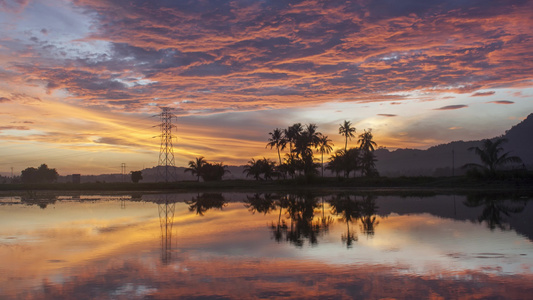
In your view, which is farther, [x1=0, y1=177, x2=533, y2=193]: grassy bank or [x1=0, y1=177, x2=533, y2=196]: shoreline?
[x1=0, y1=177, x2=533, y2=193]: grassy bank

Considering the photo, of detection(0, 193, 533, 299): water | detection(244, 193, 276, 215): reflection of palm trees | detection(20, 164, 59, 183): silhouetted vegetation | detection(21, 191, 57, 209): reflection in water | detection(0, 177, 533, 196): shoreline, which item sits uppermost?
detection(20, 164, 59, 183): silhouetted vegetation

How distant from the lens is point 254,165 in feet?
333

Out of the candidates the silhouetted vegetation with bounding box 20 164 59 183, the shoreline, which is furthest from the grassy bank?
the silhouetted vegetation with bounding box 20 164 59 183

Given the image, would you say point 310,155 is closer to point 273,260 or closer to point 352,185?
point 352,185

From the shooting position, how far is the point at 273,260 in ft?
43.3

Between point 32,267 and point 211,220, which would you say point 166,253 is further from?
point 211,220

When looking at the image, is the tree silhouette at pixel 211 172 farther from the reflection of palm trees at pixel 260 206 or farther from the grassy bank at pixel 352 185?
the reflection of palm trees at pixel 260 206

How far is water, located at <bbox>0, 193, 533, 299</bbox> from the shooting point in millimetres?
9852

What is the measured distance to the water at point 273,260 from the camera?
9852mm

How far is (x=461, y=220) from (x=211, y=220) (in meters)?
13.3

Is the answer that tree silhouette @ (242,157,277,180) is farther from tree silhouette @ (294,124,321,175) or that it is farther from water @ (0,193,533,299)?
water @ (0,193,533,299)

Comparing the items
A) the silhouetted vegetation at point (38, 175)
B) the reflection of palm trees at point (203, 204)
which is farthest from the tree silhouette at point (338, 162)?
the silhouetted vegetation at point (38, 175)

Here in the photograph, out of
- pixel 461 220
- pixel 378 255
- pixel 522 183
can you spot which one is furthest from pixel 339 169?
pixel 378 255

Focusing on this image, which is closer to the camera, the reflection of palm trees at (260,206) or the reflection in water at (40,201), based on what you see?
the reflection of palm trees at (260,206)
